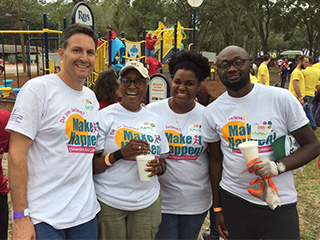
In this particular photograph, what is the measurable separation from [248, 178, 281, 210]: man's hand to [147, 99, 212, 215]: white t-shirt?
578mm

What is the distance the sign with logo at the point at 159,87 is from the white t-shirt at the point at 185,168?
365 cm

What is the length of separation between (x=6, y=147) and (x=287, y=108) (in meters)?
2.06

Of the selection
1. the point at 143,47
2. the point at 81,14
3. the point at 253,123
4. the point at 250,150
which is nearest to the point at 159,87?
the point at 81,14

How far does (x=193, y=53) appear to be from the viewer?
8.68ft

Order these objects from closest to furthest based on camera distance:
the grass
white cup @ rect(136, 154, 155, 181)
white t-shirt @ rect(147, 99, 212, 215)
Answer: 1. white cup @ rect(136, 154, 155, 181)
2. white t-shirt @ rect(147, 99, 212, 215)
3. the grass

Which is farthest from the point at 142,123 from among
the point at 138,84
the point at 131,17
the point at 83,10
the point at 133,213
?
the point at 131,17

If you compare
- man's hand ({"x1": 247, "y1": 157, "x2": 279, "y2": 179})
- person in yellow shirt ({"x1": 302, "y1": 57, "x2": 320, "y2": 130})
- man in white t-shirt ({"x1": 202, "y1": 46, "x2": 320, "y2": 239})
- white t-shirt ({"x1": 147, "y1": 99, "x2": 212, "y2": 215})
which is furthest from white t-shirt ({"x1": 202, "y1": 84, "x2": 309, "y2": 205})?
person in yellow shirt ({"x1": 302, "y1": 57, "x2": 320, "y2": 130})

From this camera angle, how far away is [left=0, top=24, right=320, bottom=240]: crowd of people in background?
6.13ft

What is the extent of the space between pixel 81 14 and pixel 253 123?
4410mm

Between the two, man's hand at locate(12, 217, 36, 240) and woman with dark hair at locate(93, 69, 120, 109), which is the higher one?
woman with dark hair at locate(93, 69, 120, 109)

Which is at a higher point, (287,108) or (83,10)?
(83,10)

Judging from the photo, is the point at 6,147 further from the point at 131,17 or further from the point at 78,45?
the point at 131,17

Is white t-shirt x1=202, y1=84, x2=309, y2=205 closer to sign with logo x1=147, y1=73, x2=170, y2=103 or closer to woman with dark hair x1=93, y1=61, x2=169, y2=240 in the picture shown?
woman with dark hair x1=93, y1=61, x2=169, y2=240

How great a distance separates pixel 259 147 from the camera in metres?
2.08
